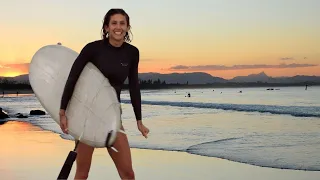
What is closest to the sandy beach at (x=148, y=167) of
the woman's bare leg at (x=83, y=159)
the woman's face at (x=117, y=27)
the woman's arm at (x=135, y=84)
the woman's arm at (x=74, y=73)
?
the woman's bare leg at (x=83, y=159)

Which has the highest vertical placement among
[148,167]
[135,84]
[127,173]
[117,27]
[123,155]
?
[117,27]

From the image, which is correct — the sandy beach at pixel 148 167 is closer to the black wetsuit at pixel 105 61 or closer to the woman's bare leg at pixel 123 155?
the woman's bare leg at pixel 123 155

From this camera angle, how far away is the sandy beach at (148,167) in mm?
6632

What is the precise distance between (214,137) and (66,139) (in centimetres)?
347

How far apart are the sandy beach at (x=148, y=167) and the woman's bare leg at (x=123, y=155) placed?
9.39 ft

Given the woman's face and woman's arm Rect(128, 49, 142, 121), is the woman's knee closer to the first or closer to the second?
woman's arm Rect(128, 49, 142, 121)

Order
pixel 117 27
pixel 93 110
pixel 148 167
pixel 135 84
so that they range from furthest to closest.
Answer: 1. pixel 148 167
2. pixel 135 84
3. pixel 93 110
4. pixel 117 27

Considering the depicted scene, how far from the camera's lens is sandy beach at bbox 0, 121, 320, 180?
21.8ft

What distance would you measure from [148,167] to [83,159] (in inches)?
145

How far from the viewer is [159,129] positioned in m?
14.3

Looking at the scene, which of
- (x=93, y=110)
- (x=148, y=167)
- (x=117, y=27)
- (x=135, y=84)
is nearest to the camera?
(x=117, y=27)

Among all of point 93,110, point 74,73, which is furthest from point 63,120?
point 74,73

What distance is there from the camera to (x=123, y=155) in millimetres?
3566

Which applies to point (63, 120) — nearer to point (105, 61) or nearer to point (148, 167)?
point (105, 61)
